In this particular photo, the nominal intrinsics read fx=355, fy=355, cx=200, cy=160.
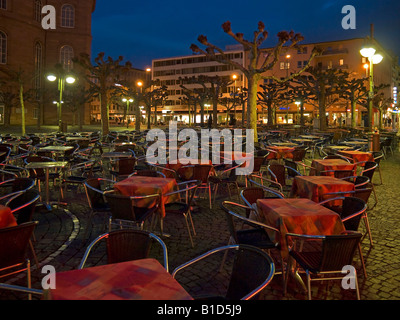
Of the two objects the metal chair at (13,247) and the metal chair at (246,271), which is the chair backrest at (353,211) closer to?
the metal chair at (246,271)

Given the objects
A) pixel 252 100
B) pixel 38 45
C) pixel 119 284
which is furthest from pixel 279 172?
pixel 38 45

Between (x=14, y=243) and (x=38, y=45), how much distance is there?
58.9 metres

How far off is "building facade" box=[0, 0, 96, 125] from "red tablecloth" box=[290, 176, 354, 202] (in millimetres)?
42483

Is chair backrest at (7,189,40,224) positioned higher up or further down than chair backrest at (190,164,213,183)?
further down

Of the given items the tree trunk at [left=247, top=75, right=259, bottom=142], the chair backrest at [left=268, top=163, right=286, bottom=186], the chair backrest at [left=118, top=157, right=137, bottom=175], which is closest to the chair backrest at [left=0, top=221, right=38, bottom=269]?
the chair backrest at [left=118, top=157, right=137, bottom=175]

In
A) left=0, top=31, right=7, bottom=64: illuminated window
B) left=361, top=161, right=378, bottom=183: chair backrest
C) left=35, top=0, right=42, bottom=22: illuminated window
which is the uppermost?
left=35, top=0, right=42, bottom=22: illuminated window

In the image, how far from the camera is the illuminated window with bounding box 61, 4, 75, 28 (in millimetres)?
57031

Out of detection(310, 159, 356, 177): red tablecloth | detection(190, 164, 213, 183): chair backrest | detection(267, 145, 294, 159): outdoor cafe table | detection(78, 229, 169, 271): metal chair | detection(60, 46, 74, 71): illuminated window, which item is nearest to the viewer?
detection(78, 229, 169, 271): metal chair

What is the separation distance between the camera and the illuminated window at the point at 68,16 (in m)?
57.0

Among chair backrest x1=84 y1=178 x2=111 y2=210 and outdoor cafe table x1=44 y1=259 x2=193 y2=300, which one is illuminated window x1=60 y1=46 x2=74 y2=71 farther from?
outdoor cafe table x1=44 y1=259 x2=193 y2=300

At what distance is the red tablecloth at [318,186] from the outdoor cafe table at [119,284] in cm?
376

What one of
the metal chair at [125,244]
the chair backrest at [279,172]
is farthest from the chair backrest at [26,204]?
the chair backrest at [279,172]

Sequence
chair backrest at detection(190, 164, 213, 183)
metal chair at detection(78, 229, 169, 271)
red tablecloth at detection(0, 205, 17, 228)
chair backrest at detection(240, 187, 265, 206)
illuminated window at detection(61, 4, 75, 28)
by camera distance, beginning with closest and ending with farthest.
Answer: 1. metal chair at detection(78, 229, 169, 271)
2. red tablecloth at detection(0, 205, 17, 228)
3. chair backrest at detection(240, 187, 265, 206)
4. chair backrest at detection(190, 164, 213, 183)
5. illuminated window at detection(61, 4, 75, 28)

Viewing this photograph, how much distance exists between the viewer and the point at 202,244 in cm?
515
